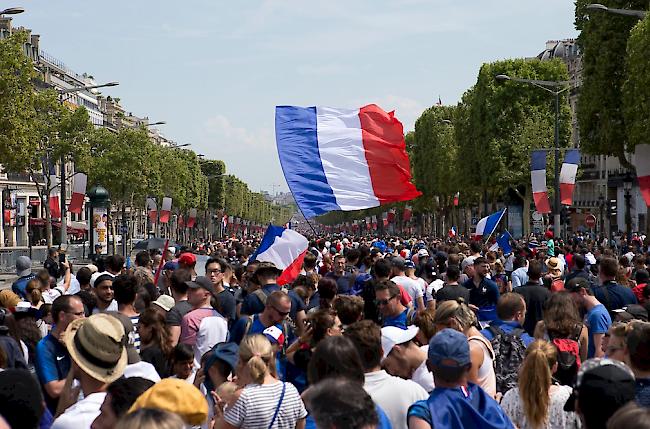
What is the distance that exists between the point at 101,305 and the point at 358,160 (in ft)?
16.3

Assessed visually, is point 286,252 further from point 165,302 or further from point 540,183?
A: point 540,183

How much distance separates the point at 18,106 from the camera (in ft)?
123

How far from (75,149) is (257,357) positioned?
48043mm

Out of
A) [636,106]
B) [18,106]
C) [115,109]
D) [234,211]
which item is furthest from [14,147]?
[115,109]

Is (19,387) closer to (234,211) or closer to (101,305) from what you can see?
(101,305)

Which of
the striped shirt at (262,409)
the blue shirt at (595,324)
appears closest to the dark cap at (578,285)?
the blue shirt at (595,324)

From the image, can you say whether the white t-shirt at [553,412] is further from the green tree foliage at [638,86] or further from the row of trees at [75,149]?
the row of trees at [75,149]

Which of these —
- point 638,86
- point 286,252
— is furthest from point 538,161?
point 286,252

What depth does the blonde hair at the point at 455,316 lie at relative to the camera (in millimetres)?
7414

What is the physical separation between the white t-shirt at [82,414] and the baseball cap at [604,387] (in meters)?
2.25

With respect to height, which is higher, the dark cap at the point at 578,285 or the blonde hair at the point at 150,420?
the blonde hair at the point at 150,420

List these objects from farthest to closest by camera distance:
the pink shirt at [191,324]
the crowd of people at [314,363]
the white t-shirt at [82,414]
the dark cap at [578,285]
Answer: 1. the dark cap at [578,285]
2. the pink shirt at [191,324]
3. the white t-shirt at [82,414]
4. the crowd of people at [314,363]

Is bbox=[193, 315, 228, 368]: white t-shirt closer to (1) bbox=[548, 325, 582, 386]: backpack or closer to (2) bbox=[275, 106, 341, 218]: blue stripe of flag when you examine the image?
(1) bbox=[548, 325, 582, 386]: backpack

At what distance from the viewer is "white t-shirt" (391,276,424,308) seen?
43.7 ft
